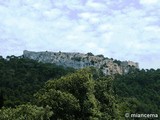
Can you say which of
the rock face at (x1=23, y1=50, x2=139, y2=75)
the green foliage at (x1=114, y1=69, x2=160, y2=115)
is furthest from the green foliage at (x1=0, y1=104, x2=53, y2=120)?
the rock face at (x1=23, y1=50, x2=139, y2=75)

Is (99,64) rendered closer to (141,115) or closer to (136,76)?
(136,76)

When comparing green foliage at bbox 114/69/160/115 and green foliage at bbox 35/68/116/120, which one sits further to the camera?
green foliage at bbox 114/69/160/115

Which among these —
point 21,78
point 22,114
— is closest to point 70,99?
point 22,114

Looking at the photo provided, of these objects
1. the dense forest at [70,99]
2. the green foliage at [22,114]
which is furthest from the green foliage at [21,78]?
the green foliage at [22,114]

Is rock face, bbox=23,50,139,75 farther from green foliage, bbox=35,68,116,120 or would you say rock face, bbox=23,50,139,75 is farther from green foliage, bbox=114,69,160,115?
green foliage, bbox=35,68,116,120

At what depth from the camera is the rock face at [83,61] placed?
551 ft

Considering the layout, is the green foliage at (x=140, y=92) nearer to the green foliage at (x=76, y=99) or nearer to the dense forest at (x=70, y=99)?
the dense forest at (x=70, y=99)

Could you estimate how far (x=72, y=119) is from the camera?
35.1m

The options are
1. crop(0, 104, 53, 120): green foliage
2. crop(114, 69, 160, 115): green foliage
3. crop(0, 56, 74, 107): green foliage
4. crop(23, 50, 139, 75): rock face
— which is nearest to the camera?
crop(0, 104, 53, 120): green foliage

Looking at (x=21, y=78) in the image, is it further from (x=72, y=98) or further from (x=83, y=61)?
(x=83, y=61)

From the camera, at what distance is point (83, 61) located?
17450 cm

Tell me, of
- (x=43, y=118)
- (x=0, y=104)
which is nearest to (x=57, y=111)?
(x=43, y=118)

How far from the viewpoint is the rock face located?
551 ft

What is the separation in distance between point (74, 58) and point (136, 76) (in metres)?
80.3
